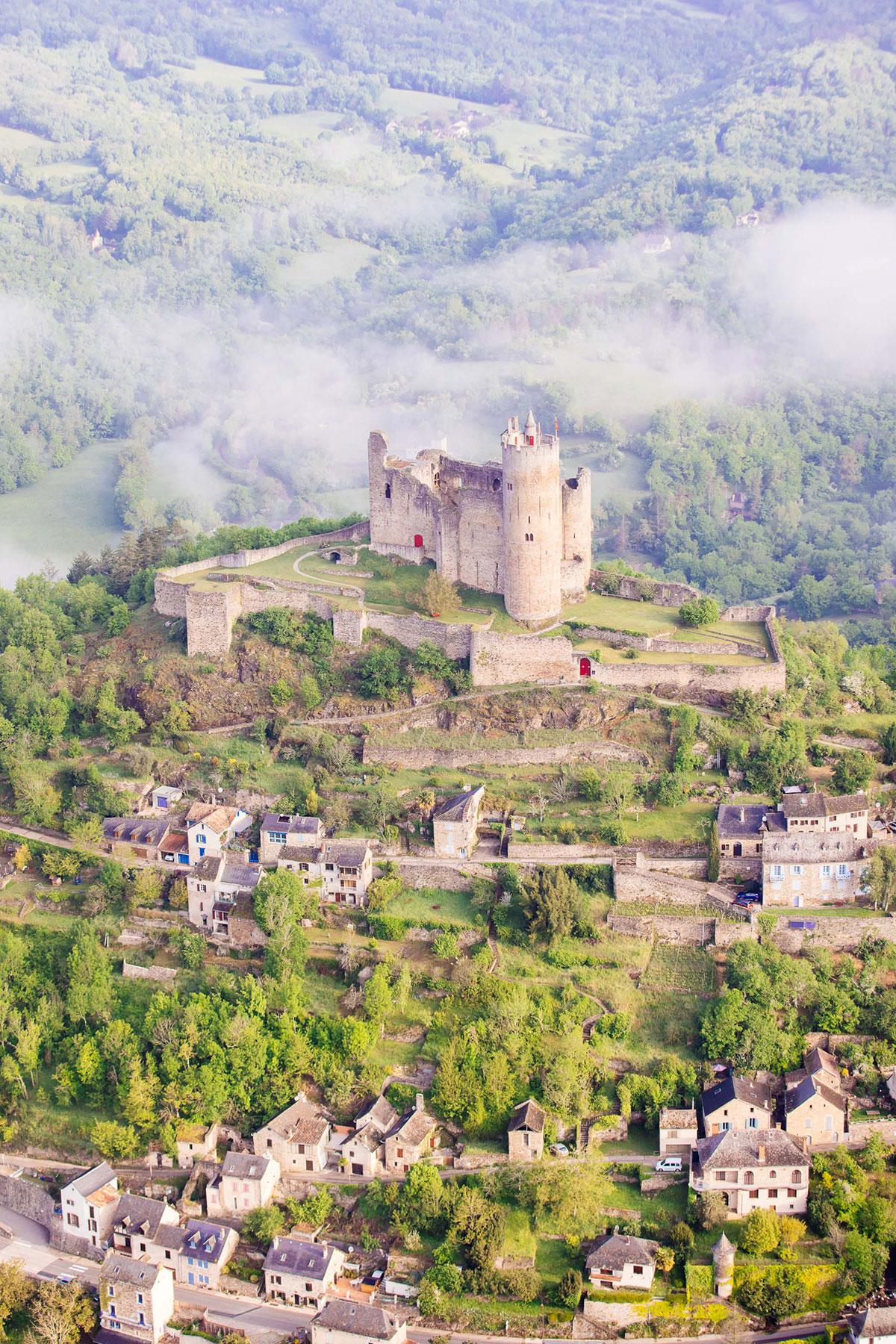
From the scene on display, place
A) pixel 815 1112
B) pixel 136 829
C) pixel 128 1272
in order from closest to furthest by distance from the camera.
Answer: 1. pixel 128 1272
2. pixel 815 1112
3. pixel 136 829

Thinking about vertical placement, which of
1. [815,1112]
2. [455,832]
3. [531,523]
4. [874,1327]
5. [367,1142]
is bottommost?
[874,1327]

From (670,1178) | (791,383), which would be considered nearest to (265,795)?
(670,1178)


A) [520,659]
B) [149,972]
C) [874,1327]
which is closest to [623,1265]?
[874,1327]

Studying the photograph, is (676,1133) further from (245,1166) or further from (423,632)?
(423,632)

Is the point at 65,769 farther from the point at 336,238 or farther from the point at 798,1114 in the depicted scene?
the point at 336,238

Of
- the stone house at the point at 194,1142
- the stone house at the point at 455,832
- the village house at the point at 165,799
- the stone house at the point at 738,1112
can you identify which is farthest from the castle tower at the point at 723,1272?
the village house at the point at 165,799

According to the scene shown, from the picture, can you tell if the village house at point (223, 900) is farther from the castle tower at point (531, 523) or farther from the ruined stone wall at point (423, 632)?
the castle tower at point (531, 523)

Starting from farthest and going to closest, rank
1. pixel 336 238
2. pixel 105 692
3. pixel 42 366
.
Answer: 1. pixel 336 238
2. pixel 42 366
3. pixel 105 692

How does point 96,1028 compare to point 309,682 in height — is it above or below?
below
